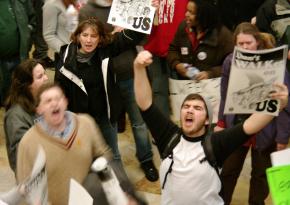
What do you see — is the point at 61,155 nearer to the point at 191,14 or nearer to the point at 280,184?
the point at 280,184

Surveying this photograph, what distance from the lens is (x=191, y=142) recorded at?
3.22 m

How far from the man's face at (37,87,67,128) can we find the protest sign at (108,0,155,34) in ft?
4.29

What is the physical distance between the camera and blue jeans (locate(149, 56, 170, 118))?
5074mm

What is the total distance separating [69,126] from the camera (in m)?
3.27

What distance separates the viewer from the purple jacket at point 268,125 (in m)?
4.07

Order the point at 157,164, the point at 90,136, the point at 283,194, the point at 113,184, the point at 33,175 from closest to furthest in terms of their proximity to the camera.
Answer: the point at 283,194 → the point at 33,175 → the point at 113,184 → the point at 90,136 → the point at 157,164

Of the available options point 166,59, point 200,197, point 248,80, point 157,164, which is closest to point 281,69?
point 248,80

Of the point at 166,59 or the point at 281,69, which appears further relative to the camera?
the point at 166,59

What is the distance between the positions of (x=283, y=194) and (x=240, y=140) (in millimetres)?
776

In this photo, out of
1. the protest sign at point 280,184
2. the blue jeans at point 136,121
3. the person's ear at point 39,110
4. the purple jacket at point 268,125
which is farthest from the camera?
the blue jeans at point 136,121

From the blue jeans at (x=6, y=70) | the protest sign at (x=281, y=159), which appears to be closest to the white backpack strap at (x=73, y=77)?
the blue jeans at (x=6, y=70)

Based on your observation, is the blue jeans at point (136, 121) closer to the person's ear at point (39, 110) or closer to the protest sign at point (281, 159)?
the person's ear at point (39, 110)

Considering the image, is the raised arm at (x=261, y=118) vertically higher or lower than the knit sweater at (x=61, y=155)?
higher

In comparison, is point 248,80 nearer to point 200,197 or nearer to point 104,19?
point 200,197
